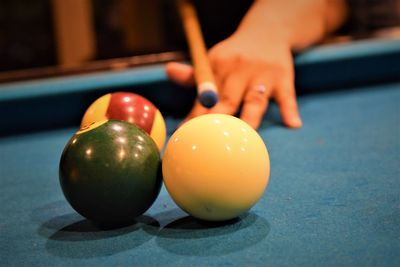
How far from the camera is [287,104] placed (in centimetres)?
278

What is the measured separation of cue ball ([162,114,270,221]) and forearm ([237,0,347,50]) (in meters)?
1.55

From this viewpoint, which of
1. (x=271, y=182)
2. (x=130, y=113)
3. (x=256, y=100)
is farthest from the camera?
(x=256, y=100)

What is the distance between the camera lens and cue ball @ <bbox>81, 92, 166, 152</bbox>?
2.10 meters

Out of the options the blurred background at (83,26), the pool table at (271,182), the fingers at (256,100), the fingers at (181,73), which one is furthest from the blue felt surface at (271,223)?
the blurred background at (83,26)

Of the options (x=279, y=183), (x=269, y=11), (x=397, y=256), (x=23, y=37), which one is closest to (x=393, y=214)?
(x=397, y=256)

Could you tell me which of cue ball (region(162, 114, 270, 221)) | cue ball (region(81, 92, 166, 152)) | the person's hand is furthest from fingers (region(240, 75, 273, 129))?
cue ball (region(162, 114, 270, 221))

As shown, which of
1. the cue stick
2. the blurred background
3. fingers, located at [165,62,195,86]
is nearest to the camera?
the cue stick

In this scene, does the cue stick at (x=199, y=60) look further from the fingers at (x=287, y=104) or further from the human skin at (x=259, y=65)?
the fingers at (x=287, y=104)

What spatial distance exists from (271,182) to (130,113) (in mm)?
541

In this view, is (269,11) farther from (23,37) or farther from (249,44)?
(23,37)

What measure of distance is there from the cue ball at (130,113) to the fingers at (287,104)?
0.76 metres

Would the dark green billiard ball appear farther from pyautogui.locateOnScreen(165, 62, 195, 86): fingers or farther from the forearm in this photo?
the forearm

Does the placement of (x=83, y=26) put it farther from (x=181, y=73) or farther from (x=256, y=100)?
(x=256, y=100)

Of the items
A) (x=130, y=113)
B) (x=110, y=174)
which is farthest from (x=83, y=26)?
(x=110, y=174)
